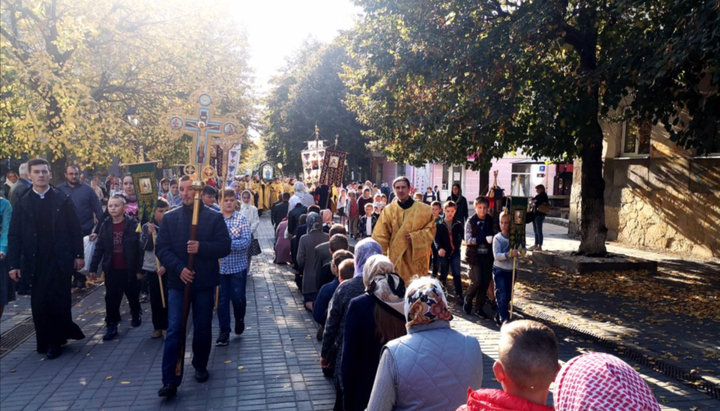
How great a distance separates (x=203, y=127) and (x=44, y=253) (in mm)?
2392

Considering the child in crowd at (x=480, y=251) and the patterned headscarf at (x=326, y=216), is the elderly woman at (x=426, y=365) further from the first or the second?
the patterned headscarf at (x=326, y=216)

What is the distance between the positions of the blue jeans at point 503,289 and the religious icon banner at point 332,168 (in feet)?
27.3

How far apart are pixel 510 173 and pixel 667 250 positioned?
20.2 m

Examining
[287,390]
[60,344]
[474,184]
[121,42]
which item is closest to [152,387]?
[287,390]

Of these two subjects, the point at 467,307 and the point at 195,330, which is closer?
the point at 195,330

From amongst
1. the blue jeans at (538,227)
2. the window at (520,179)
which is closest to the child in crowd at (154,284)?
the blue jeans at (538,227)

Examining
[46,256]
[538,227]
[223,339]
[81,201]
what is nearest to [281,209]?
[81,201]

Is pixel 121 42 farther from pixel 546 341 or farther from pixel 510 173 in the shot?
pixel 510 173

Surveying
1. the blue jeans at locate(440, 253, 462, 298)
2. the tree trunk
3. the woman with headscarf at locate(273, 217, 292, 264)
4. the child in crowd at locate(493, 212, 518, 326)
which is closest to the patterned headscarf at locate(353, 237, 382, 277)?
the child in crowd at locate(493, 212, 518, 326)

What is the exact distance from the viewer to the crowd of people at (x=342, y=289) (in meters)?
1.93

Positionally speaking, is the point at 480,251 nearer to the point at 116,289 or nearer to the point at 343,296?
the point at 343,296

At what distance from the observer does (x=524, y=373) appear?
191 centimetres

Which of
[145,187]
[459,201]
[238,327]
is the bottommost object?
[238,327]

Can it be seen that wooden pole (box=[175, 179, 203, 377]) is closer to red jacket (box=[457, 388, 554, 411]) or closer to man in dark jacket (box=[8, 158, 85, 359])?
man in dark jacket (box=[8, 158, 85, 359])
